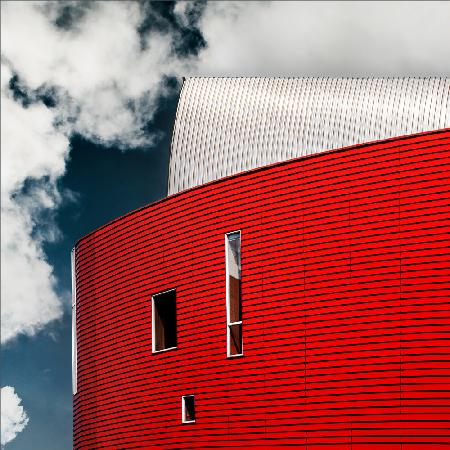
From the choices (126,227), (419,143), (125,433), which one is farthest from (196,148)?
(419,143)

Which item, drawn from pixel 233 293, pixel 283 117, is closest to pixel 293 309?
pixel 233 293

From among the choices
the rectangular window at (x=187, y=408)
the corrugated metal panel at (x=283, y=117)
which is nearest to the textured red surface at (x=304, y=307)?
the rectangular window at (x=187, y=408)

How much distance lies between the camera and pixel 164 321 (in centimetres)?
2045

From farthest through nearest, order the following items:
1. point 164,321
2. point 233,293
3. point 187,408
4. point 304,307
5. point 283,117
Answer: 1. point 283,117
2. point 164,321
3. point 187,408
4. point 233,293
5. point 304,307

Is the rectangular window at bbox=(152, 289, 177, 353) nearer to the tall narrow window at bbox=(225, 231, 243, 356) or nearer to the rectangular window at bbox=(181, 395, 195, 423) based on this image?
the rectangular window at bbox=(181, 395, 195, 423)

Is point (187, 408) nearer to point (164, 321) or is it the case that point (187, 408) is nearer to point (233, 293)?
point (164, 321)

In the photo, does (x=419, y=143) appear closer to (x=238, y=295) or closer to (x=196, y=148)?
(x=238, y=295)

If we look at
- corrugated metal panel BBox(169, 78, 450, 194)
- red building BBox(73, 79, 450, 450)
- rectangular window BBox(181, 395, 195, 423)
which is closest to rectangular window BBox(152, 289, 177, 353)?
red building BBox(73, 79, 450, 450)

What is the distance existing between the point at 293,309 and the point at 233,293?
5.84 ft

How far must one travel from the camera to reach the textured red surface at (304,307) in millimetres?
15641

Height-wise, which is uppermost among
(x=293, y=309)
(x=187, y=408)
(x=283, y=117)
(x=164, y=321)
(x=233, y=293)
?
(x=283, y=117)

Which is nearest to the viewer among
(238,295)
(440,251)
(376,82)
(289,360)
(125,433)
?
(440,251)

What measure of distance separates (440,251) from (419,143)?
194cm

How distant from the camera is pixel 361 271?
53.9ft
